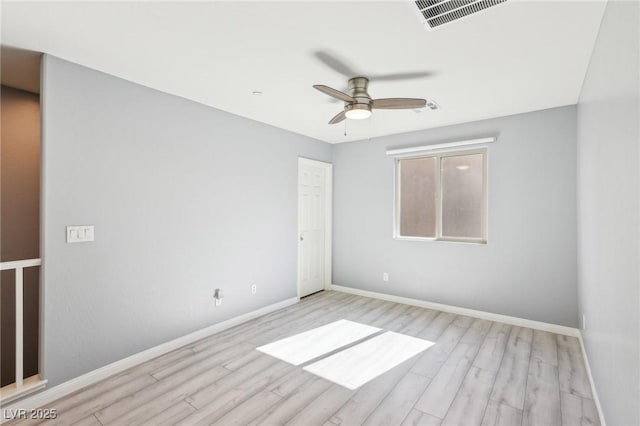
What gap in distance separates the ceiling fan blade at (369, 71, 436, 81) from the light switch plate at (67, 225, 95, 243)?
103 inches

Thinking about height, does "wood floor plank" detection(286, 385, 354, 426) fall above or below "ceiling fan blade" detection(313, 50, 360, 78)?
below

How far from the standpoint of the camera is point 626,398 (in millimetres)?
1302

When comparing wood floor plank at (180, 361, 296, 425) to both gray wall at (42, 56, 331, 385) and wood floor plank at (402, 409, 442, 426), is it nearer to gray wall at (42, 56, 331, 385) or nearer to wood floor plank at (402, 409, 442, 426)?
gray wall at (42, 56, 331, 385)

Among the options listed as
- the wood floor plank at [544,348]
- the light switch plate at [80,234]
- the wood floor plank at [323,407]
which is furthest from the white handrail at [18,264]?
the wood floor plank at [544,348]

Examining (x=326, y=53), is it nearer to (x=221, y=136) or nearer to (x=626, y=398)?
(x=221, y=136)

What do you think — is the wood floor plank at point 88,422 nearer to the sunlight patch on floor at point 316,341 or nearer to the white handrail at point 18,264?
the white handrail at point 18,264

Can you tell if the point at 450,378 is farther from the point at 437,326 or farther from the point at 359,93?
the point at 359,93

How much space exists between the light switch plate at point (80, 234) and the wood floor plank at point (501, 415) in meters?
3.14

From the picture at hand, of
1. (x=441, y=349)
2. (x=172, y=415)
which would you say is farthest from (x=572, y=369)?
(x=172, y=415)

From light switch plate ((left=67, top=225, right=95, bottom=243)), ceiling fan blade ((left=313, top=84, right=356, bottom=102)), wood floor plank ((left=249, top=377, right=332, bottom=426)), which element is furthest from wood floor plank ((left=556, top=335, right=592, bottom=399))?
light switch plate ((left=67, top=225, right=95, bottom=243))

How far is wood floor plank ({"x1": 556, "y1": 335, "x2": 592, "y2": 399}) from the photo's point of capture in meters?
2.28

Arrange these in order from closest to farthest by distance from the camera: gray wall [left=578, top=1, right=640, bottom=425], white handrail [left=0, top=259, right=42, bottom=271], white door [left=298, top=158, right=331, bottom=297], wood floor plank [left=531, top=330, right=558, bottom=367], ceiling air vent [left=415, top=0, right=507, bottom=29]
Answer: gray wall [left=578, top=1, right=640, bottom=425]
ceiling air vent [left=415, top=0, right=507, bottom=29]
white handrail [left=0, top=259, right=42, bottom=271]
wood floor plank [left=531, top=330, right=558, bottom=367]
white door [left=298, top=158, right=331, bottom=297]

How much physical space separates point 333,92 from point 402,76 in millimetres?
691

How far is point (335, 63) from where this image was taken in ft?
7.54
